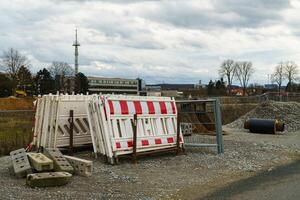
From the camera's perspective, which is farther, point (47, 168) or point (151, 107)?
point (151, 107)

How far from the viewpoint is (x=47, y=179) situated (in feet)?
25.9

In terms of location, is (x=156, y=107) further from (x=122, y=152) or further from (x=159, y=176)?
(x=159, y=176)

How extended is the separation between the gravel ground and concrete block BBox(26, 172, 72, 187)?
0.12 m

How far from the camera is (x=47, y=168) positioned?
28.0ft

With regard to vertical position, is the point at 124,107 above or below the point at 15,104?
above

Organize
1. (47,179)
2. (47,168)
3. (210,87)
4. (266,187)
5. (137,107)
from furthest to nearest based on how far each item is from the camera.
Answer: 1. (210,87)
2. (137,107)
3. (266,187)
4. (47,168)
5. (47,179)

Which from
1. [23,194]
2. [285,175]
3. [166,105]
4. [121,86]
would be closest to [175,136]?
[166,105]

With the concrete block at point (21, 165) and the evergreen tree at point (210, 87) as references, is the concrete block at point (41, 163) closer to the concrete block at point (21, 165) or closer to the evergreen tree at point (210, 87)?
the concrete block at point (21, 165)

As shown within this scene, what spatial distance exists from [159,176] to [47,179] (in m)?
2.66

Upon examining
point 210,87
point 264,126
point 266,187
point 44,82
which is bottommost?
point 266,187

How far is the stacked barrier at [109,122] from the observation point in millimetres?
10688

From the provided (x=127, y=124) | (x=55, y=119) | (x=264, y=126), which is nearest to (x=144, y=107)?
(x=127, y=124)

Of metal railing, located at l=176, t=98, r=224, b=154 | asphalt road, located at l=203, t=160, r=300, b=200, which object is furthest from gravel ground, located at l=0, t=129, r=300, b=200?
metal railing, located at l=176, t=98, r=224, b=154

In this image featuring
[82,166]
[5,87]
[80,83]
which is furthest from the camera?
[80,83]
